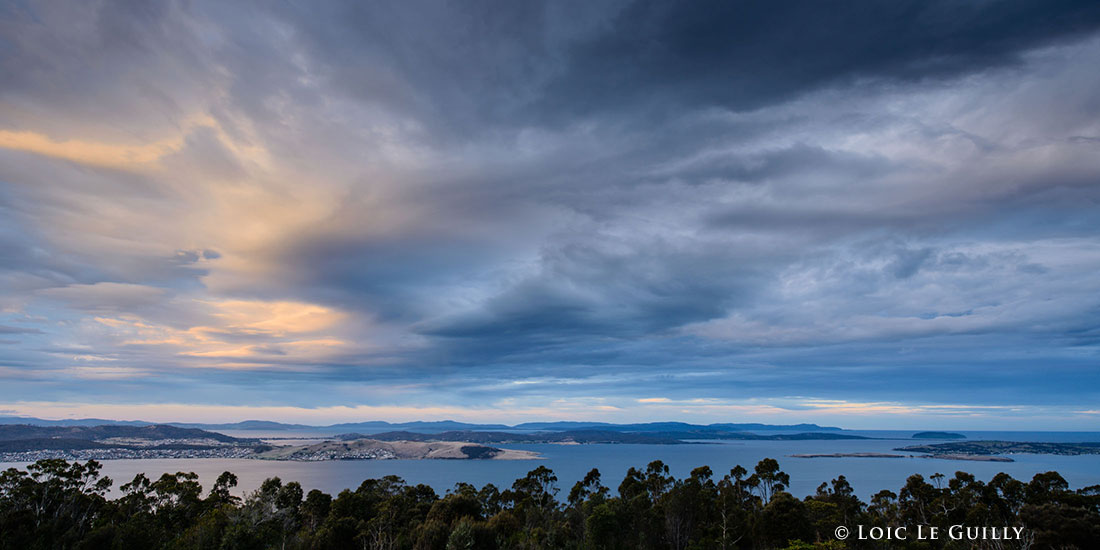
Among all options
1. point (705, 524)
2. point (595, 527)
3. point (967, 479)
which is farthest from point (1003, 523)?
point (595, 527)

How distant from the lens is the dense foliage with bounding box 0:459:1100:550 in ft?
129

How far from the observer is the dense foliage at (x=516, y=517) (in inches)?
1551

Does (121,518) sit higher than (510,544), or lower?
lower

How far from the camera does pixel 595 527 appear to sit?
4956 cm

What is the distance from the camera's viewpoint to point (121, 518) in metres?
60.3

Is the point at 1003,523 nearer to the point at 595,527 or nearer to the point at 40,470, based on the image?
the point at 595,527

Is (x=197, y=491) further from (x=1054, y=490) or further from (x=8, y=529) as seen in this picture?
(x=1054, y=490)

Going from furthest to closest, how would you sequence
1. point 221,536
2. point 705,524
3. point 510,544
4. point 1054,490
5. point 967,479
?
point 967,479, point 705,524, point 1054,490, point 510,544, point 221,536

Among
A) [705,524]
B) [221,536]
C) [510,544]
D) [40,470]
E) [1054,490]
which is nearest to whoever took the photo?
[221,536]

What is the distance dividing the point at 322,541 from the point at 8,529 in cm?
2382

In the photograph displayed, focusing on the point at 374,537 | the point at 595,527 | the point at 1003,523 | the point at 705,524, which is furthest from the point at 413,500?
the point at 1003,523

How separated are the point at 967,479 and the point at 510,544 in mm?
53976

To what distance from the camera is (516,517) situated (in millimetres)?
59156

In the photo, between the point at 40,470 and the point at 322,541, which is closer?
the point at 322,541
